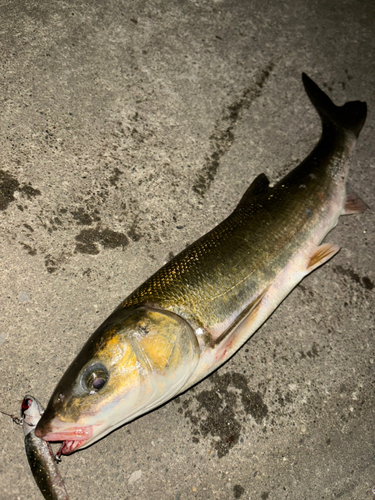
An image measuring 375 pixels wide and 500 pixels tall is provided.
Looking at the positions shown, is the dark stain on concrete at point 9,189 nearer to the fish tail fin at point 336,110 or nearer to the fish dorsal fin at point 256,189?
the fish dorsal fin at point 256,189

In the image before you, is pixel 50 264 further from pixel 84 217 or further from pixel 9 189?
pixel 9 189

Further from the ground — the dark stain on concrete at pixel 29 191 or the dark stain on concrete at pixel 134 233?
the dark stain on concrete at pixel 134 233

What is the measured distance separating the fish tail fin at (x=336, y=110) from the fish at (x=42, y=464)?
3153 millimetres

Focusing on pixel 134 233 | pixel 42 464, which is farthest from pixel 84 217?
pixel 42 464

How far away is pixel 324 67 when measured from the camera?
158 inches

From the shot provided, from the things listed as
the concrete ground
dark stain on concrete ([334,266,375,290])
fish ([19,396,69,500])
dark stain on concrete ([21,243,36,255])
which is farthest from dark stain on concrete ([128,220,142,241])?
dark stain on concrete ([334,266,375,290])

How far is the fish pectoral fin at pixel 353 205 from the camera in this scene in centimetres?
321

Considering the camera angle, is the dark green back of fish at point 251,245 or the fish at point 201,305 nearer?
the fish at point 201,305

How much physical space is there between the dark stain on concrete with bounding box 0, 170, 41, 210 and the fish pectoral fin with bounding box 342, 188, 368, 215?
7.91ft

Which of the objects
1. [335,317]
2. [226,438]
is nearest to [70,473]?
[226,438]

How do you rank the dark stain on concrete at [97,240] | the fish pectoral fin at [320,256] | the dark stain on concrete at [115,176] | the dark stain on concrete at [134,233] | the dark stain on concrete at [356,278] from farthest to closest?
the dark stain on concrete at [356,278] < the dark stain on concrete at [115,176] < the dark stain on concrete at [134,233] < the dark stain on concrete at [97,240] < the fish pectoral fin at [320,256]

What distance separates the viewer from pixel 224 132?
356cm

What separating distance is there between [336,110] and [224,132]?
3.34 feet

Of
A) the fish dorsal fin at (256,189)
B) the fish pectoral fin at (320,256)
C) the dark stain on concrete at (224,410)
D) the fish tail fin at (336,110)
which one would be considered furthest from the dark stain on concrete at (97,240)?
the fish tail fin at (336,110)
